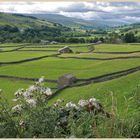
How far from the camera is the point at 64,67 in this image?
1300 inches

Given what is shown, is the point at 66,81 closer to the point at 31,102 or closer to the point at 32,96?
the point at 32,96

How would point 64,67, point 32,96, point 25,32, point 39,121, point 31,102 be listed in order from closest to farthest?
point 39,121 → point 31,102 → point 32,96 → point 64,67 → point 25,32

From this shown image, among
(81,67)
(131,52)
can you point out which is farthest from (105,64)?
(131,52)

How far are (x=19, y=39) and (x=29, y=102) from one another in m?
43.4

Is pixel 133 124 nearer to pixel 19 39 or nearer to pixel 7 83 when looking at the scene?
pixel 7 83

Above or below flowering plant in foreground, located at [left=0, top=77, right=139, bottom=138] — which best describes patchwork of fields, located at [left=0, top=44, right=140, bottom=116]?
below

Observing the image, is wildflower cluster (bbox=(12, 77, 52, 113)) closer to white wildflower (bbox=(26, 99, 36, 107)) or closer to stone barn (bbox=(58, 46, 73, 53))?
white wildflower (bbox=(26, 99, 36, 107))

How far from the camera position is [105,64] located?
32.0m

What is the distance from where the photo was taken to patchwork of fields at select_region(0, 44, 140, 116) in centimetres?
2367

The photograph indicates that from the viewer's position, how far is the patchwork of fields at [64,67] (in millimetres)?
23672

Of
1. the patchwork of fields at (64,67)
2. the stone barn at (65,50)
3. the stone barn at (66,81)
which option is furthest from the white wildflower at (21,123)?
the stone barn at (65,50)

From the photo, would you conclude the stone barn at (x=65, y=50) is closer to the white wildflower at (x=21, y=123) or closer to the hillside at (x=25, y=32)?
the hillside at (x=25, y=32)

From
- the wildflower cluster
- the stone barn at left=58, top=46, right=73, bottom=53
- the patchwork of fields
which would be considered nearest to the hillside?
the patchwork of fields

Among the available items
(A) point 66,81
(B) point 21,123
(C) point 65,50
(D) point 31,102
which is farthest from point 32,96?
(C) point 65,50
